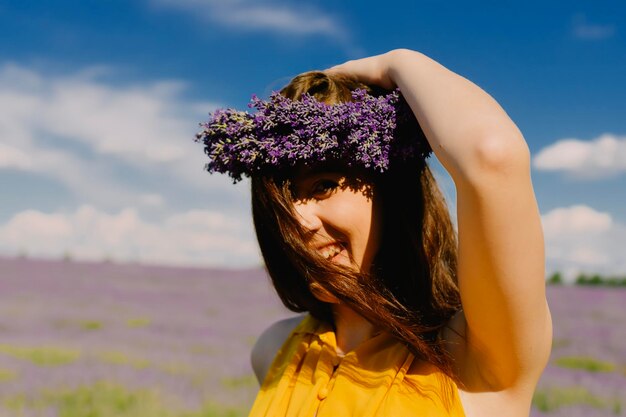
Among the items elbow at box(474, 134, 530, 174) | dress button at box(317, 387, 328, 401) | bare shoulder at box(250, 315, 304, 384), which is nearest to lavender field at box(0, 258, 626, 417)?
bare shoulder at box(250, 315, 304, 384)

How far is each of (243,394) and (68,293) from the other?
244 inches

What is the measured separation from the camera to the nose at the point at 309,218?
1.49 m

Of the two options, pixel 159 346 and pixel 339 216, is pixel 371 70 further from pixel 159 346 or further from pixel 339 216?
pixel 159 346

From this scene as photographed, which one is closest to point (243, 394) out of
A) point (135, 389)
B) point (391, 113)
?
point (135, 389)

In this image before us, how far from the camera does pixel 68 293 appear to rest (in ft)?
32.2

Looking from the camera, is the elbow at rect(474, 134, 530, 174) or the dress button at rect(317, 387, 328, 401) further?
the dress button at rect(317, 387, 328, 401)

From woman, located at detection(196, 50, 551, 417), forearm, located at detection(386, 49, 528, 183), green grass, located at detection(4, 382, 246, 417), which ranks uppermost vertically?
forearm, located at detection(386, 49, 528, 183)

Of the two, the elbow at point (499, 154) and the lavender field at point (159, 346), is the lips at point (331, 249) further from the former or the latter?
the lavender field at point (159, 346)

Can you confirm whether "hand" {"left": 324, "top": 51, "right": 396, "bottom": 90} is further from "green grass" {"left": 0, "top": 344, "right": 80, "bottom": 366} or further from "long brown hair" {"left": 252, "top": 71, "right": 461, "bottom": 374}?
"green grass" {"left": 0, "top": 344, "right": 80, "bottom": 366}

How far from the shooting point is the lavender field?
431 cm

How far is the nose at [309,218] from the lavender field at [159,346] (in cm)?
286

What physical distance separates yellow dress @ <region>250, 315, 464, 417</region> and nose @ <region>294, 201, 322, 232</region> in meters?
0.31

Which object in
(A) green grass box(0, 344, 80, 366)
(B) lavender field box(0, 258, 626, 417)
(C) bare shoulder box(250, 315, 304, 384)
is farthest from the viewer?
(A) green grass box(0, 344, 80, 366)

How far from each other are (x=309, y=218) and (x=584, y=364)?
514 cm
